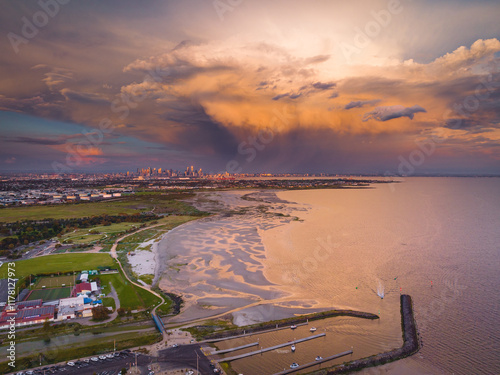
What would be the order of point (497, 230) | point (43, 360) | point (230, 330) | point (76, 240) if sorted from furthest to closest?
point (497, 230)
point (76, 240)
point (230, 330)
point (43, 360)

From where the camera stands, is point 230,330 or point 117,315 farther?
point 117,315

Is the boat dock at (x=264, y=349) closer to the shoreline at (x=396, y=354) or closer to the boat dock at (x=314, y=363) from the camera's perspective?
the boat dock at (x=314, y=363)

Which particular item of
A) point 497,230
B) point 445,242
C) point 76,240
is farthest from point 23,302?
point 497,230

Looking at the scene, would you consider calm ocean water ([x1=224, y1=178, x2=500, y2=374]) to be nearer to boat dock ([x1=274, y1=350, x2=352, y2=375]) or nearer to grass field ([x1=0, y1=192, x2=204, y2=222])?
boat dock ([x1=274, y1=350, x2=352, y2=375])

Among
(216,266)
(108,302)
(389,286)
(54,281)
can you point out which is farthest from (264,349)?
(54,281)

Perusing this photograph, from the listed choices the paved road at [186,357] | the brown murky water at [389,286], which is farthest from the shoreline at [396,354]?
the paved road at [186,357]

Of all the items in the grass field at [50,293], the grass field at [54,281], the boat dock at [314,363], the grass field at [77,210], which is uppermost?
the grass field at [77,210]

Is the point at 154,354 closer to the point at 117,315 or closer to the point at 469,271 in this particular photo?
the point at 117,315
